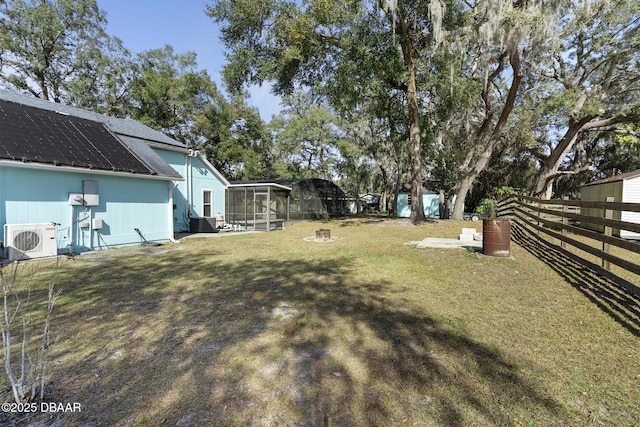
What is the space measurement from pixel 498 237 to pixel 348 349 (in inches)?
220

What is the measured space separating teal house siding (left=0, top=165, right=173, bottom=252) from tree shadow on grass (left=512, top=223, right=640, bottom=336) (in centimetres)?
1126

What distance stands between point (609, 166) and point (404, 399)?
34.8 metres

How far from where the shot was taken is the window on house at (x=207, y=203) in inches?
599

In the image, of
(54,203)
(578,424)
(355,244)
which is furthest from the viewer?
(355,244)

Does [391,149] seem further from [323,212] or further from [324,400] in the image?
[324,400]

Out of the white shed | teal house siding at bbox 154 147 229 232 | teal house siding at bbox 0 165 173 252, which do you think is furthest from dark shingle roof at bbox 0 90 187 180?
the white shed

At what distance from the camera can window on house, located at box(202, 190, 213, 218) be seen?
50.0 ft

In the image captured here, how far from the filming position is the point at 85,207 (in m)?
8.59

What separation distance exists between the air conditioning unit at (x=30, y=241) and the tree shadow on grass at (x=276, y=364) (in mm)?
4000

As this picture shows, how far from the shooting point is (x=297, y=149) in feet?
90.7

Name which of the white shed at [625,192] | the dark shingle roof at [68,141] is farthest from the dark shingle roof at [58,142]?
the white shed at [625,192]

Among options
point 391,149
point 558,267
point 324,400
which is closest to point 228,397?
point 324,400

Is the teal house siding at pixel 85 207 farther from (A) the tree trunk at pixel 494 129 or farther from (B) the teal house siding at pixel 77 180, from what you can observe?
(A) the tree trunk at pixel 494 129

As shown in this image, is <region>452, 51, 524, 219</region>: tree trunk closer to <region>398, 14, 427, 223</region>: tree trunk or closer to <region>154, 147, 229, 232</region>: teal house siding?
<region>398, 14, 427, 223</region>: tree trunk
